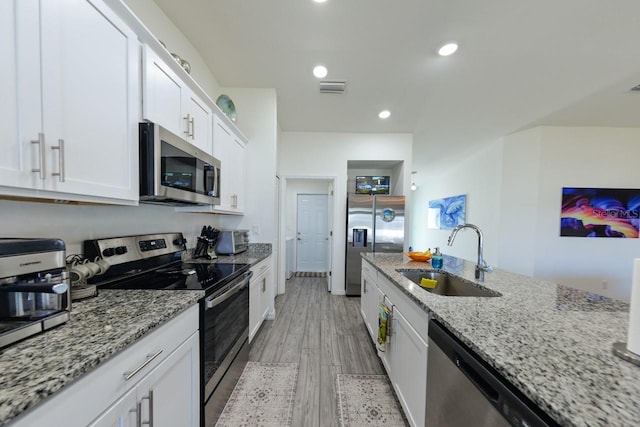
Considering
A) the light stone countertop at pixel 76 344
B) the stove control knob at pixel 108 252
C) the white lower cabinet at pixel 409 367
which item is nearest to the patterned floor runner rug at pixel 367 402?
the white lower cabinet at pixel 409 367

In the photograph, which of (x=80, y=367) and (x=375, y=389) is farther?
(x=375, y=389)

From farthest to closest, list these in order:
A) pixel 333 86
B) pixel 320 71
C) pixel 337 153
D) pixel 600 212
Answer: pixel 337 153
pixel 600 212
pixel 333 86
pixel 320 71

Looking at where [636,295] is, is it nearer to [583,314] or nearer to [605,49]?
[583,314]

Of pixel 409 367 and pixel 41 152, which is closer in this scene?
pixel 41 152

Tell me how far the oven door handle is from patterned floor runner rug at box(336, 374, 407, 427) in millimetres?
1083

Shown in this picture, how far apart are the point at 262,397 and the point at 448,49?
343 centimetres

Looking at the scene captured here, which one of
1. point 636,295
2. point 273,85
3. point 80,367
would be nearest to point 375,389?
point 636,295

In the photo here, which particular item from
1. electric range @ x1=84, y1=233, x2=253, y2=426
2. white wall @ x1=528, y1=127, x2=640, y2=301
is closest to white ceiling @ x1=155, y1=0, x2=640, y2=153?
white wall @ x1=528, y1=127, x2=640, y2=301

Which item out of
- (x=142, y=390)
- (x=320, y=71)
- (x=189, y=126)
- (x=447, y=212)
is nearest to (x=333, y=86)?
A: (x=320, y=71)

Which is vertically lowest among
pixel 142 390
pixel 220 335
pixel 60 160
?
pixel 220 335

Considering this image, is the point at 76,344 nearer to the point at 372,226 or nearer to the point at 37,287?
the point at 37,287

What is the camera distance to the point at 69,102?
0.86 m

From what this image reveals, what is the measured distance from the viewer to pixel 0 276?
0.68 meters

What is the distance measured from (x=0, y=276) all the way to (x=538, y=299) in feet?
7.09
